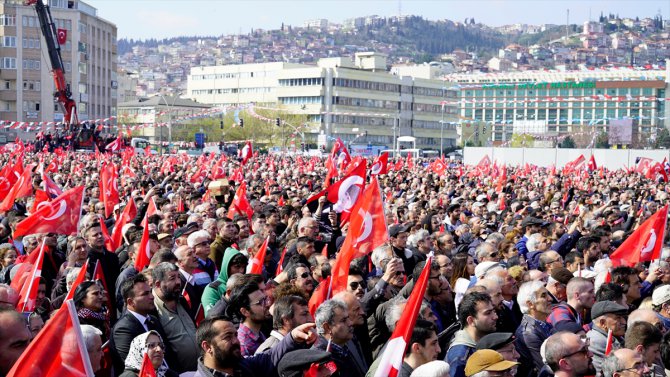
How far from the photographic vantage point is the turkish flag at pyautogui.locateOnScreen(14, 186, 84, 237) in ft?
36.2

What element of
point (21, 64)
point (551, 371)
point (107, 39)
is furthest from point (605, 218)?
point (107, 39)

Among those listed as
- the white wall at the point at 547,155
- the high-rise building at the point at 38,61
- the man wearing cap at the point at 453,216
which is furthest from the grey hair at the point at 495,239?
the high-rise building at the point at 38,61

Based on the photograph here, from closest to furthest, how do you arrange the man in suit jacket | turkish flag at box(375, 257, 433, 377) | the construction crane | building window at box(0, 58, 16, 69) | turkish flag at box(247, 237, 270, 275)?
turkish flag at box(375, 257, 433, 377)
the man in suit jacket
turkish flag at box(247, 237, 270, 275)
the construction crane
building window at box(0, 58, 16, 69)

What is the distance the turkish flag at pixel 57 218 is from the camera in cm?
1105

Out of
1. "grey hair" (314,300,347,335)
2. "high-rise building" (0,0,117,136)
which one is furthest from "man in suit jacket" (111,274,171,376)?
"high-rise building" (0,0,117,136)

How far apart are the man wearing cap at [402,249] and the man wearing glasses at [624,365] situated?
189 inches

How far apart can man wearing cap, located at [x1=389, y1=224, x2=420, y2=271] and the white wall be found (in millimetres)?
51706

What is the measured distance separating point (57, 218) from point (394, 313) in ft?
18.6

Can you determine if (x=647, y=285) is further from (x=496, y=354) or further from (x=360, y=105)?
(x=360, y=105)

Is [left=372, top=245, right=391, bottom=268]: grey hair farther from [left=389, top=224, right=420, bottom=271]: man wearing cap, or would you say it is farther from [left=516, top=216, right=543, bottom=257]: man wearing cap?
[left=516, top=216, right=543, bottom=257]: man wearing cap

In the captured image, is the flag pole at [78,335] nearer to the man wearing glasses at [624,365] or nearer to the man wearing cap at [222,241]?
the man wearing glasses at [624,365]

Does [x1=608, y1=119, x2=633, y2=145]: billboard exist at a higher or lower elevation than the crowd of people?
higher

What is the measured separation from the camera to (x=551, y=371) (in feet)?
20.9

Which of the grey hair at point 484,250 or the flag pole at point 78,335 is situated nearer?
the flag pole at point 78,335
